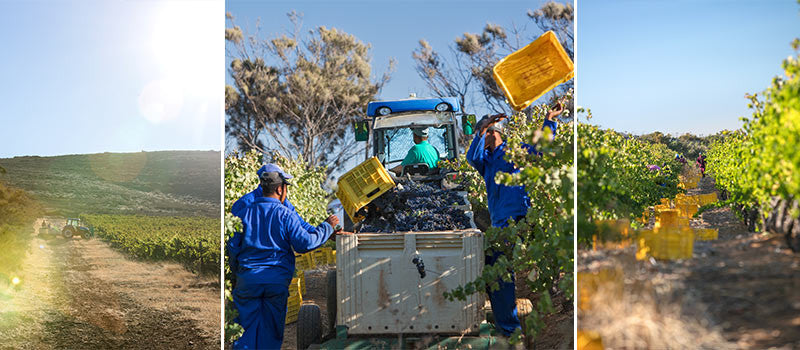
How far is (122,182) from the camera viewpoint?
848cm

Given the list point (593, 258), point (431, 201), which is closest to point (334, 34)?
point (431, 201)

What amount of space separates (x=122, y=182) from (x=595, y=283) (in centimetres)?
740

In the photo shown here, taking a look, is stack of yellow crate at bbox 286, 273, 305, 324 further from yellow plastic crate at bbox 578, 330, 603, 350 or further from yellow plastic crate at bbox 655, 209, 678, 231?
yellow plastic crate at bbox 578, 330, 603, 350

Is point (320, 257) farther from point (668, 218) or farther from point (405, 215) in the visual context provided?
point (668, 218)

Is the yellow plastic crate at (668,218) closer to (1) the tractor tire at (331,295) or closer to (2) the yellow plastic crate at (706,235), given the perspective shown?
(2) the yellow plastic crate at (706,235)

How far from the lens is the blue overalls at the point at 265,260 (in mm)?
3922

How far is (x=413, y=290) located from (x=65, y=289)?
17.8ft

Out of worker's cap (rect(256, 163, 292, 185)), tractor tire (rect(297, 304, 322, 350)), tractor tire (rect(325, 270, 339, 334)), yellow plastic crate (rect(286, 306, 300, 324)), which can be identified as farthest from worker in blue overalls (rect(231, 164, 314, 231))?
yellow plastic crate (rect(286, 306, 300, 324))

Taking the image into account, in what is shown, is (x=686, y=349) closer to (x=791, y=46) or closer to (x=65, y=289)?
(x=791, y=46)

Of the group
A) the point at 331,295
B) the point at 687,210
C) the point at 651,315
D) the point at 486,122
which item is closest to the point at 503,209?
the point at 486,122

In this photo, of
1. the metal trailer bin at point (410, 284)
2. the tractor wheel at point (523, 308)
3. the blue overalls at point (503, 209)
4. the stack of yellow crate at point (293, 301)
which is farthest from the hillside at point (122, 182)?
the tractor wheel at point (523, 308)

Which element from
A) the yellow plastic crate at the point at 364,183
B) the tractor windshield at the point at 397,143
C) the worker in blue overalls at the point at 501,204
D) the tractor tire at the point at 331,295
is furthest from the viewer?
the tractor windshield at the point at 397,143

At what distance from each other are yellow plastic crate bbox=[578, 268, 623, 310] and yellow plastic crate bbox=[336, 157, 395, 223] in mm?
1562

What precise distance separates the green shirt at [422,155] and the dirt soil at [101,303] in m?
3.60
